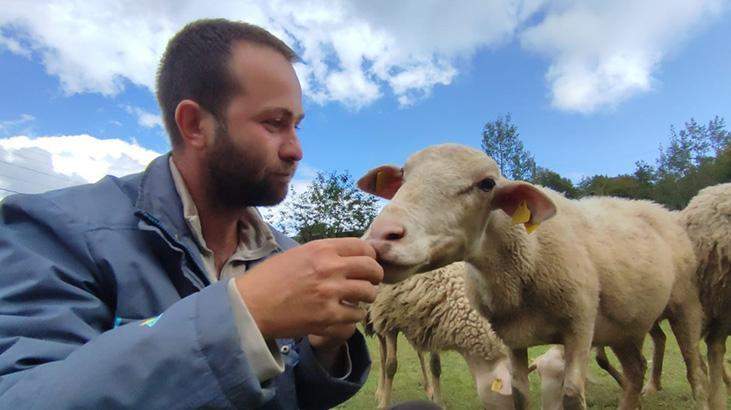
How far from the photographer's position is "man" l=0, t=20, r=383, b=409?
950 millimetres

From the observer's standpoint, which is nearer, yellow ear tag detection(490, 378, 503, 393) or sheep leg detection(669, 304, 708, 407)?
yellow ear tag detection(490, 378, 503, 393)

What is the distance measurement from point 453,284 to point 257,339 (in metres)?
4.92

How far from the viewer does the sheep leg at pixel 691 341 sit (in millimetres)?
4895

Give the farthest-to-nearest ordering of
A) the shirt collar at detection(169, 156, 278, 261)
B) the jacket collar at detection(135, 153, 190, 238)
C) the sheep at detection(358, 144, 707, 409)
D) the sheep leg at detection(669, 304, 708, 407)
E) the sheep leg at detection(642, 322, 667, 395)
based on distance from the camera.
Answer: the sheep leg at detection(642, 322, 667, 395)
the sheep leg at detection(669, 304, 708, 407)
the sheep at detection(358, 144, 707, 409)
the shirt collar at detection(169, 156, 278, 261)
the jacket collar at detection(135, 153, 190, 238)

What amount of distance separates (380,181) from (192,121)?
4.38 ft

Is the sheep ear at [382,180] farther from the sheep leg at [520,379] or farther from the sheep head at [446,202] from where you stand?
the sheep leg at [520,379]

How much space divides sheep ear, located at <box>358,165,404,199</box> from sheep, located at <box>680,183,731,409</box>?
3.84 metres

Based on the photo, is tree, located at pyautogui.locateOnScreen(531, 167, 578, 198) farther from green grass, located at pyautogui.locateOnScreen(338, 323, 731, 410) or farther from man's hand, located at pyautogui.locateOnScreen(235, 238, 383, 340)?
man's hand, located at pyautogui.locateOnScreen(235, 238, 383, 340)

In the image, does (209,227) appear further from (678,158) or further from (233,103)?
(678,158)

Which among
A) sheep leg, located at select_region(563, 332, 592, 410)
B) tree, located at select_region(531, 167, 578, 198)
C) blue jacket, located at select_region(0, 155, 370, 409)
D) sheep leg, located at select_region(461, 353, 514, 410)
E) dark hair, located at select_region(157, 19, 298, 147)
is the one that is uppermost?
tree, located at select_region(531, 167, 578, 198)

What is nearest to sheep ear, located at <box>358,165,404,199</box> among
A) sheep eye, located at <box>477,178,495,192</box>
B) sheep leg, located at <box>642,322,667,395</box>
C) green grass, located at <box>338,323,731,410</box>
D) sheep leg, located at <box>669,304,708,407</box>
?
sheep eye, located at <box>477,178,495,192</box>

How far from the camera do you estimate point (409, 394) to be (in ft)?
23.7

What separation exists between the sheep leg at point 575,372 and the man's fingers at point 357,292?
2581 millimetres

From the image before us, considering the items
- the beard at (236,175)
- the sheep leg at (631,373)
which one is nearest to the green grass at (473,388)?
the sheep leg at (631,373)
